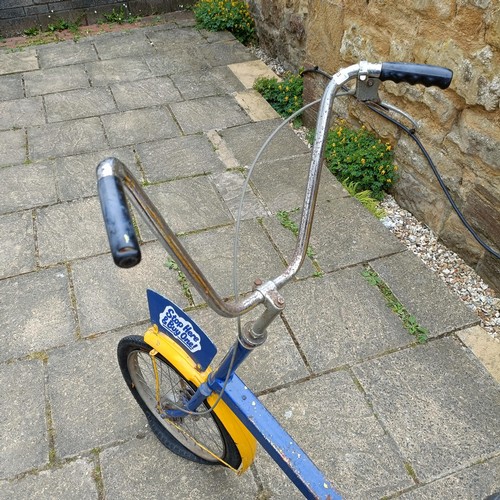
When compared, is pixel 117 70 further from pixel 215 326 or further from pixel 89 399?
pixel 89 399

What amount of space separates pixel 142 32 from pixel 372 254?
160 inches

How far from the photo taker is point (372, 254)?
109 inches

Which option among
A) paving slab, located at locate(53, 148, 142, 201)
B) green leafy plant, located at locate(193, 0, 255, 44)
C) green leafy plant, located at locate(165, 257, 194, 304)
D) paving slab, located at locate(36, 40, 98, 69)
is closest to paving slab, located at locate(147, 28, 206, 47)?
green leafy plant, located at locate(193, 0, 255, 44)

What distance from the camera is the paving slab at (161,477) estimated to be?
1.87 metres

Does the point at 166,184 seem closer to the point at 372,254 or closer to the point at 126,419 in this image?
the point at 372,254

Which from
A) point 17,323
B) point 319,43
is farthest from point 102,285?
point 319,43

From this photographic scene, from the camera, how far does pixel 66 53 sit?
5.00 meters

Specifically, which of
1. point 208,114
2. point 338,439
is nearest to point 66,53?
point 208,114

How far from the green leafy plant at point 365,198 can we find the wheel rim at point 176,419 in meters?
1.73

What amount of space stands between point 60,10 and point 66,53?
958mm

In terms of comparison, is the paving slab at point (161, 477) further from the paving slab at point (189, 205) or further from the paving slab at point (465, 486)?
the paving slab at point (189, 205)

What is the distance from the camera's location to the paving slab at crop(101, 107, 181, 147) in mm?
3748

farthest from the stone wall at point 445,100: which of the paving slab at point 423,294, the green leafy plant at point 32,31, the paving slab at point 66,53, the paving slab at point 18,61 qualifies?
the green leafy plant at point 32,31

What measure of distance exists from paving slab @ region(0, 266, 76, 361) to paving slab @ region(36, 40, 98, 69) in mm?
2964
